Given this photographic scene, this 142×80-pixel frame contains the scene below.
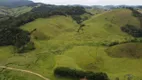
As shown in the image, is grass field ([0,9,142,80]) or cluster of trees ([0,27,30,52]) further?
cluster of trees ([0,27,30,52])

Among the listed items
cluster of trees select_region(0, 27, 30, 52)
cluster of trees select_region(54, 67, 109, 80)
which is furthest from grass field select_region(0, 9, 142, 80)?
cluster of trees select_region(0, 27, 30, 52)

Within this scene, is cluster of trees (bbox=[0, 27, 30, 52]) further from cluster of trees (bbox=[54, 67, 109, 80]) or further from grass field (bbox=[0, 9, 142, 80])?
cluster of trees (bbox=[54, 67, 109, 80])

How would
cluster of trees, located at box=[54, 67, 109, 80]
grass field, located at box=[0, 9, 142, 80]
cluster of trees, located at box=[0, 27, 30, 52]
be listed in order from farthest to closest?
cluster of trees, located at box=[0, 27, 30, 52], grass field, located at box=[0, 9, 142, 80], cluster of trees, located at box=[54, 67, 109, 80]

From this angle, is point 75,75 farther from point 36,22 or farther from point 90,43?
point 36,22

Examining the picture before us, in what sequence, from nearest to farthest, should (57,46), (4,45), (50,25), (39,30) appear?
1. (57,46)
2. (4,45)
3. (39,30)
4. (50,25)

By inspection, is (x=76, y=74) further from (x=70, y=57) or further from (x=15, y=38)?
(x=15, y=38)

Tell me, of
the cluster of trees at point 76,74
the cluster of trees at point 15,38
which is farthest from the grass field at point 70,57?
the cluster of trees at point 15,38

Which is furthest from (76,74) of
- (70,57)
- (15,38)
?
(15,38)

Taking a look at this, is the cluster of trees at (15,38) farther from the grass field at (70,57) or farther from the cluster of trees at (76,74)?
the cluster of trees at (76,74)

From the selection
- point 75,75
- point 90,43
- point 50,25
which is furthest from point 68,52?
point 50,25
